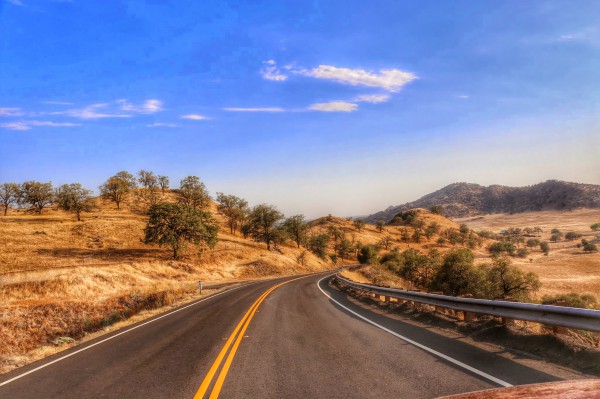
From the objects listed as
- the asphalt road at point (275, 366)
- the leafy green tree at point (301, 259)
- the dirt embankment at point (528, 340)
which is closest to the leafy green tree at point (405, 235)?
the leafy green tree at point (301, 259)

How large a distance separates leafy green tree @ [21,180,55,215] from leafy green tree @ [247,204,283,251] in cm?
4451

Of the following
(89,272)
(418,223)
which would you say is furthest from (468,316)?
(418,223)

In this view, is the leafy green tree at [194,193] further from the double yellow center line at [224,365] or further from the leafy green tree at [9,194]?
the double yellow center line at [224,365]

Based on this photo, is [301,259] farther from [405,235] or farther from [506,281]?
[405,235]

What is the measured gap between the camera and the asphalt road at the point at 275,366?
5199 mm

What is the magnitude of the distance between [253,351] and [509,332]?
5734mm

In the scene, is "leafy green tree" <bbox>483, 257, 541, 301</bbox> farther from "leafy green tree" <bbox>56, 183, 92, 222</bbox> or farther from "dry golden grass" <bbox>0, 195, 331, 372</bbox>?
"leafy green tree" <bbox>56, 183, 92, 222</bbox>

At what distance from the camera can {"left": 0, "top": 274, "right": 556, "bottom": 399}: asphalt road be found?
5.20 metres

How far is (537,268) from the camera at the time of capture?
176 feet

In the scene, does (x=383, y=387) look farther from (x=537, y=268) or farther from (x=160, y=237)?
(x=537, y=268)

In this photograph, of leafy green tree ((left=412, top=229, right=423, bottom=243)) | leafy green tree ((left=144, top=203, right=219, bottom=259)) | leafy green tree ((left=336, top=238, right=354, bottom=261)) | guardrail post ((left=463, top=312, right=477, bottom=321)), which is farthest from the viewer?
leafy green tree ((left=412, top=229, right=423, bottom=243))

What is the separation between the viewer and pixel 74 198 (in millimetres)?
65562

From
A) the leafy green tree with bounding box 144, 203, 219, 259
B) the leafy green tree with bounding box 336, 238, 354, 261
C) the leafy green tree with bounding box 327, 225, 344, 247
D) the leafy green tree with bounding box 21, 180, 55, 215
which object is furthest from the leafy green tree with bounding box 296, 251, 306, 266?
the leafy green tree with bounding box 21, 180, 55, 215

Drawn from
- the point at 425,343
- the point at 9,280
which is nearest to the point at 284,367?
the point at 425,343
